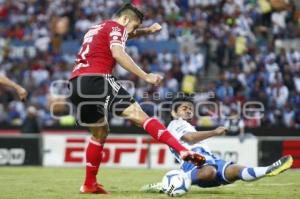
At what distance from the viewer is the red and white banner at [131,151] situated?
20.0 m

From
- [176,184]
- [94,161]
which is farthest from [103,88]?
[176,184]

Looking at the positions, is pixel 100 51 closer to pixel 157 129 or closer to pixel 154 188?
pixel 157 129

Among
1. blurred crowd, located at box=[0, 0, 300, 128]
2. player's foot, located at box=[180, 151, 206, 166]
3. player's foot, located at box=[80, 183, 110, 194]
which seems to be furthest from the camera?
blurred crowd, located at box=[0, 0, 300, 128]

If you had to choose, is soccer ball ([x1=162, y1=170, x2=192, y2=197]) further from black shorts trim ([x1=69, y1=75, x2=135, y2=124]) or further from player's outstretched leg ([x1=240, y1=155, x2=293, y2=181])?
black shorts trim ([x1=69, y1=75, x2=135, y2=124])

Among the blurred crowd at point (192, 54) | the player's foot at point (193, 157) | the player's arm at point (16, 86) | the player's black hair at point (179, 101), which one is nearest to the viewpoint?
the player's foot at point (193, 157)

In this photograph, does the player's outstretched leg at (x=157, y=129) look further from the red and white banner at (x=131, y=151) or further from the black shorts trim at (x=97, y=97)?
the red and white banner at (x=131, y=151)

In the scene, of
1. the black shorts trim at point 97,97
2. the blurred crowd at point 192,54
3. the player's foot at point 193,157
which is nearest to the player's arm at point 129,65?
the black shorts trim at point 97,97

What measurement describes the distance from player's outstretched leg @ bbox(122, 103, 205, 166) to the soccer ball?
0.50 m

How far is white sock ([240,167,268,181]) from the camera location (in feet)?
32.0

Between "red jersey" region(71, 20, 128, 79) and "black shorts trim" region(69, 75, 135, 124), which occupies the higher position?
"red jersey" region(71, 20, 128, 79)

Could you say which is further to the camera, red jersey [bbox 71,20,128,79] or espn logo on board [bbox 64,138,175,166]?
espn logo on board [bbox 64,138,175,166]

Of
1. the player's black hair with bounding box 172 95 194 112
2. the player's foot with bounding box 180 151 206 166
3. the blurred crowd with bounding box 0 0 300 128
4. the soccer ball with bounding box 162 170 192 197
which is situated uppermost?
the blurred crowd with bounding box 0 0 300 128

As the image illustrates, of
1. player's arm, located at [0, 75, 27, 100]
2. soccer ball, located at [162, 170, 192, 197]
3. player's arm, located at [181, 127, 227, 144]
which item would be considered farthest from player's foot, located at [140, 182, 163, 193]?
player's arm, located at [0, 75, 27, 100]

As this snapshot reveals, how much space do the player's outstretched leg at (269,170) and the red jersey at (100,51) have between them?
2214mm
